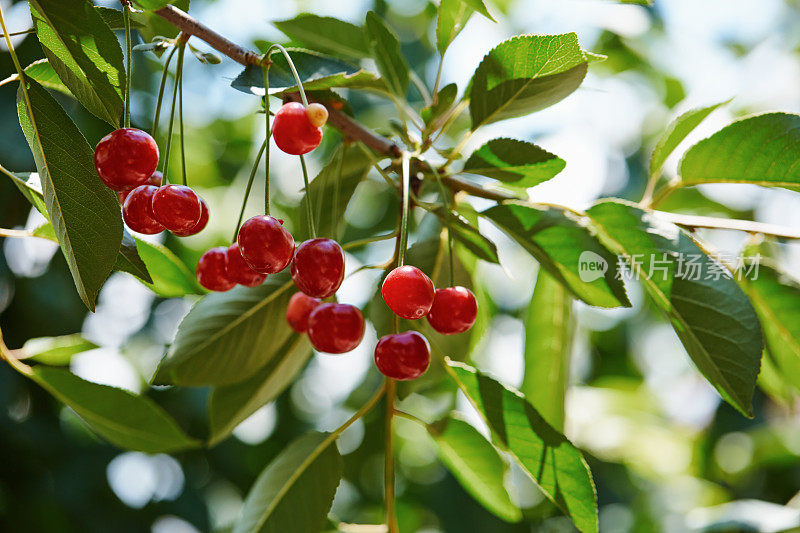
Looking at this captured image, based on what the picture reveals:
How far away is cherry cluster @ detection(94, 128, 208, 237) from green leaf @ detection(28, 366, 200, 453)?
363 mm

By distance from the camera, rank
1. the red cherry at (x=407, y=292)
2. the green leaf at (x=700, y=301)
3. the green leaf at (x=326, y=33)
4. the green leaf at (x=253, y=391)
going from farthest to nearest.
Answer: the green leaf at (x=326, y=33), the green leaf at (x=253, y=391), the green leaf at (x=700, y=301), the red cherry at (x=407, y=292)

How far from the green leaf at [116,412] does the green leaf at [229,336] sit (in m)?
0.14

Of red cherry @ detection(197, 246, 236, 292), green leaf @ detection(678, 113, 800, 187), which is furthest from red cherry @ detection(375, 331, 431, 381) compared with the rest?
green leaf @ detection(678, 113, 800, 187)

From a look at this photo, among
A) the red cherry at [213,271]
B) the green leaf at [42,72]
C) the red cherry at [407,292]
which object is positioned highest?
the green leaf at [42,72]

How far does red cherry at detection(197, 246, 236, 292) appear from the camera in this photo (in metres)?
0.94

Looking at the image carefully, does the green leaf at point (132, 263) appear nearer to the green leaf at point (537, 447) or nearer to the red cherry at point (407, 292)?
the red cherry at point (407, 292)

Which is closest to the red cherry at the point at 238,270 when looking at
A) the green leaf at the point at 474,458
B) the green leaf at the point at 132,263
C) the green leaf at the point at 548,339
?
the green leaf at the point at 132,263

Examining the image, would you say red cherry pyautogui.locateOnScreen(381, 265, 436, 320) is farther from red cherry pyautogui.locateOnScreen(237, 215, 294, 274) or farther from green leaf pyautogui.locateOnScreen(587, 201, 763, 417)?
green leaf pyautogui.locateOnScreen(587, 201, 763, 417)

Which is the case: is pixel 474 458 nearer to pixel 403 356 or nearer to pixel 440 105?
pixel 403 356

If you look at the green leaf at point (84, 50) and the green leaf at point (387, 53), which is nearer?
the green leaf at point (84, 50)

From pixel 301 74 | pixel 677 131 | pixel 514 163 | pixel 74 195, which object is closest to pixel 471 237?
pixel 514 163

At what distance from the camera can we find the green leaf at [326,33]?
→ 4.19 feet
